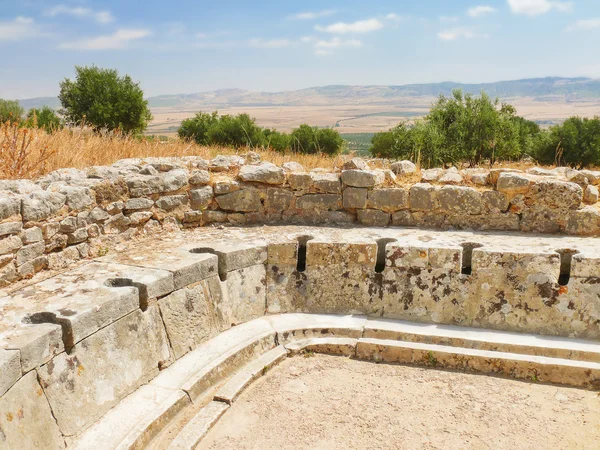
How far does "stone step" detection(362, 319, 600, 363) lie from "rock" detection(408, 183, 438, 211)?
169cm

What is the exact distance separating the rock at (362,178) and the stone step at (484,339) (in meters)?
1.92

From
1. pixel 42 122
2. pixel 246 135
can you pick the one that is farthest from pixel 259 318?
pixel 246 135

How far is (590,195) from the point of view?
6.21 m

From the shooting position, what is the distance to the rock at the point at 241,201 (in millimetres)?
6684

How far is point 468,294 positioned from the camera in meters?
A: 5.37

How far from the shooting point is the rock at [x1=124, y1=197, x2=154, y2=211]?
5789 millimetres

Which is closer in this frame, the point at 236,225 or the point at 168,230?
the point at 168,230

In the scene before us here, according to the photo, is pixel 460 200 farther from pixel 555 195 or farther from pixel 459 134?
pixel 459 134

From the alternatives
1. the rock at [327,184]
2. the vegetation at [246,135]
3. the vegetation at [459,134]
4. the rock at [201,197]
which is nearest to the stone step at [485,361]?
the rock at [327,184]

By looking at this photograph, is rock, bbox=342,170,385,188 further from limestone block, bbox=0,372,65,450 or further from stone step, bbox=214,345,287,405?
limestone block, bbox=0,372,65,450

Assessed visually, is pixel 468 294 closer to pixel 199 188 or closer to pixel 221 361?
pixel 221 361

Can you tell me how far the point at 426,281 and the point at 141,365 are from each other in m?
2.96

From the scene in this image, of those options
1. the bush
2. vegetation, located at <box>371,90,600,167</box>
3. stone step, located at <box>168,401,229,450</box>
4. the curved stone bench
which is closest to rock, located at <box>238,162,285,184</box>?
the curved stone bench

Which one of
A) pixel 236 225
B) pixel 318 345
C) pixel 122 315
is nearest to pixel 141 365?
pixel 122 315
